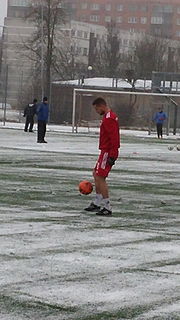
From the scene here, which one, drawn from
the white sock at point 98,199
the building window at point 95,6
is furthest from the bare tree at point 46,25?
the building window at point 95,6

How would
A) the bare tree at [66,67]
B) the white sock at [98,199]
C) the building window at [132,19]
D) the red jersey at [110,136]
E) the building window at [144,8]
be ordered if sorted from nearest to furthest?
the red jersey at [110,136]
the white sock at [98,199]
the bare tree at [66,67]
the building window at [144,8]
the building window at [132,19]

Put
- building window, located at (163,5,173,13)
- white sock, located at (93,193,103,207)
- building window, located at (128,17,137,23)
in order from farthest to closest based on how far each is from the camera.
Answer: building window, located at (163,5,173,13)
building window, located at (128,17,137,23)
white sock, located at (93,193,103,207)

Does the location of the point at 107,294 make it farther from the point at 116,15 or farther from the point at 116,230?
the point at 116,15

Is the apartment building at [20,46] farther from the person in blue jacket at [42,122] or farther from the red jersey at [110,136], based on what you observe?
the red jersey at [110,136]

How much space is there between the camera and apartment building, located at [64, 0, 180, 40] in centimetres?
15488

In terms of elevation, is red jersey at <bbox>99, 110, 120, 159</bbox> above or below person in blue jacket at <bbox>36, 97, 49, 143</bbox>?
above

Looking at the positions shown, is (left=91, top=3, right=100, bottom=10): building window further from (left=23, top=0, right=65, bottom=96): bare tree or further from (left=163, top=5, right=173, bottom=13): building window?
(left=23, top=0, right=65, bottom=96): bare tree

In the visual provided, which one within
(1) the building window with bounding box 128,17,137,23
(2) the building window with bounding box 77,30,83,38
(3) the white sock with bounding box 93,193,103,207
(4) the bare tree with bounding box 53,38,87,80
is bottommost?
(4) the bare tree with bounding box 53,38,87,80

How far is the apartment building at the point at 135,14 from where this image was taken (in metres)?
155

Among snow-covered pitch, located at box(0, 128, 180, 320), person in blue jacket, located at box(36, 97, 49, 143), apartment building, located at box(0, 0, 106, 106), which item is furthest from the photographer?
apartment building, located at box(0, 0, 106, 106)

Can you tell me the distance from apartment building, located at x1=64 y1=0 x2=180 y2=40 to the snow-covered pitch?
13542cm

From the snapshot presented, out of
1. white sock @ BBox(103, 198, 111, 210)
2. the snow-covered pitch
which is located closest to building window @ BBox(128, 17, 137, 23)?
the snow-covered pitch

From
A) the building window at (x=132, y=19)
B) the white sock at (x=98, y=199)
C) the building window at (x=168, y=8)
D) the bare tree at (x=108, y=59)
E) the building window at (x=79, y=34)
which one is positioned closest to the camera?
the white sock at (x=98, y=199)

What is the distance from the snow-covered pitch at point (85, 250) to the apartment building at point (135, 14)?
444 feet
